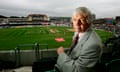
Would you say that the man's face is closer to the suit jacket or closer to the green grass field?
the suit jacket

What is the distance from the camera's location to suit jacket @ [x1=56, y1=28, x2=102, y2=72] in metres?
1.28

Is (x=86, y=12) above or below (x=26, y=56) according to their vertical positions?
above

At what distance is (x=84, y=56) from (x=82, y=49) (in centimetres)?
5

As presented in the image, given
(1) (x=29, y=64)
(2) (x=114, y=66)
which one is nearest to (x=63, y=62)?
(2) (x=114, y=66)

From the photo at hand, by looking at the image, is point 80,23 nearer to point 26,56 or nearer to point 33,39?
point 26,56

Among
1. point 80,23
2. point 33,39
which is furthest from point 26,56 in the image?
point 33,39

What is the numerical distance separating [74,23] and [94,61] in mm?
284

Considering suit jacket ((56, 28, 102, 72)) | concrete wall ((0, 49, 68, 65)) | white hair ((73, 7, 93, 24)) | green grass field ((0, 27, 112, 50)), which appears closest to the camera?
suit jacket ((56, 28, 102, 72))

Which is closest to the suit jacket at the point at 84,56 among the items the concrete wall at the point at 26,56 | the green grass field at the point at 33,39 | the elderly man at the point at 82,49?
the elderly man at the point at 82,49

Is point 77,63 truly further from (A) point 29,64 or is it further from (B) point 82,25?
(A) point 29,64

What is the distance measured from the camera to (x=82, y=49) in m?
1.32

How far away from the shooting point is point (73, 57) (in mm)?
1368

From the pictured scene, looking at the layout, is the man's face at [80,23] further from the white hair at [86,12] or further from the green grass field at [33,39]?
the green grass field at [33,39]

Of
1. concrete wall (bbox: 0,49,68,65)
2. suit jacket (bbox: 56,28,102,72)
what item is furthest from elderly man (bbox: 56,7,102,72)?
concrete wall (bbox: 0,49,68,65)
